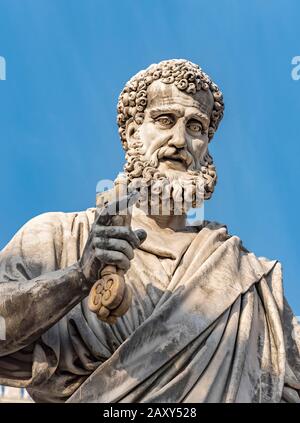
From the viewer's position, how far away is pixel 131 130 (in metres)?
11.9

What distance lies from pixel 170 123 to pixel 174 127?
0.20 ft

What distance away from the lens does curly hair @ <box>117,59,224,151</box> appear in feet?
38.6

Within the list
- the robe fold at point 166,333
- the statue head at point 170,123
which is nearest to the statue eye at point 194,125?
the statue head at point 170,123

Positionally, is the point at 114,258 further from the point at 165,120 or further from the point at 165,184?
the point at 165,120

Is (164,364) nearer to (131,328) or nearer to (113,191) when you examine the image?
(131,328)

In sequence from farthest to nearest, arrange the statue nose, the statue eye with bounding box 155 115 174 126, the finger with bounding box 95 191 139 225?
1. the statue eye with bounding box 155 115 174 126
2. the statue nose
3. the finger with bounding box 95 191 139 225

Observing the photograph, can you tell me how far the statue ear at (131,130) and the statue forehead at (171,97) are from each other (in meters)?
0.21

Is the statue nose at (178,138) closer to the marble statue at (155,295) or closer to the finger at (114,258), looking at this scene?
the marble statue at (155,295)

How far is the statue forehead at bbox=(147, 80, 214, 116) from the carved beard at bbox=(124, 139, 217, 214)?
426 millimetres

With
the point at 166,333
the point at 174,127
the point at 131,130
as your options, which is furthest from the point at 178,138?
the point at 166,333

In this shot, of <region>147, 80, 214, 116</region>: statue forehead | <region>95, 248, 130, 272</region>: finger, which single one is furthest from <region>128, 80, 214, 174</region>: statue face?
<region>95, 248, 130, 272</region>: finger

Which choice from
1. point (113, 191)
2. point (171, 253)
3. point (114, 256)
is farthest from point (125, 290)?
point (171, 253)

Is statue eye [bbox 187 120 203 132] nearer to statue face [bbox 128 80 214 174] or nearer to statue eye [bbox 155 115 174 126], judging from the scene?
statue face [bbox 128 80 214 174]

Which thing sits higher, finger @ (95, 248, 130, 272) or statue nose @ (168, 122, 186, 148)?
statue nose @ (168, 122, 186, 148)
